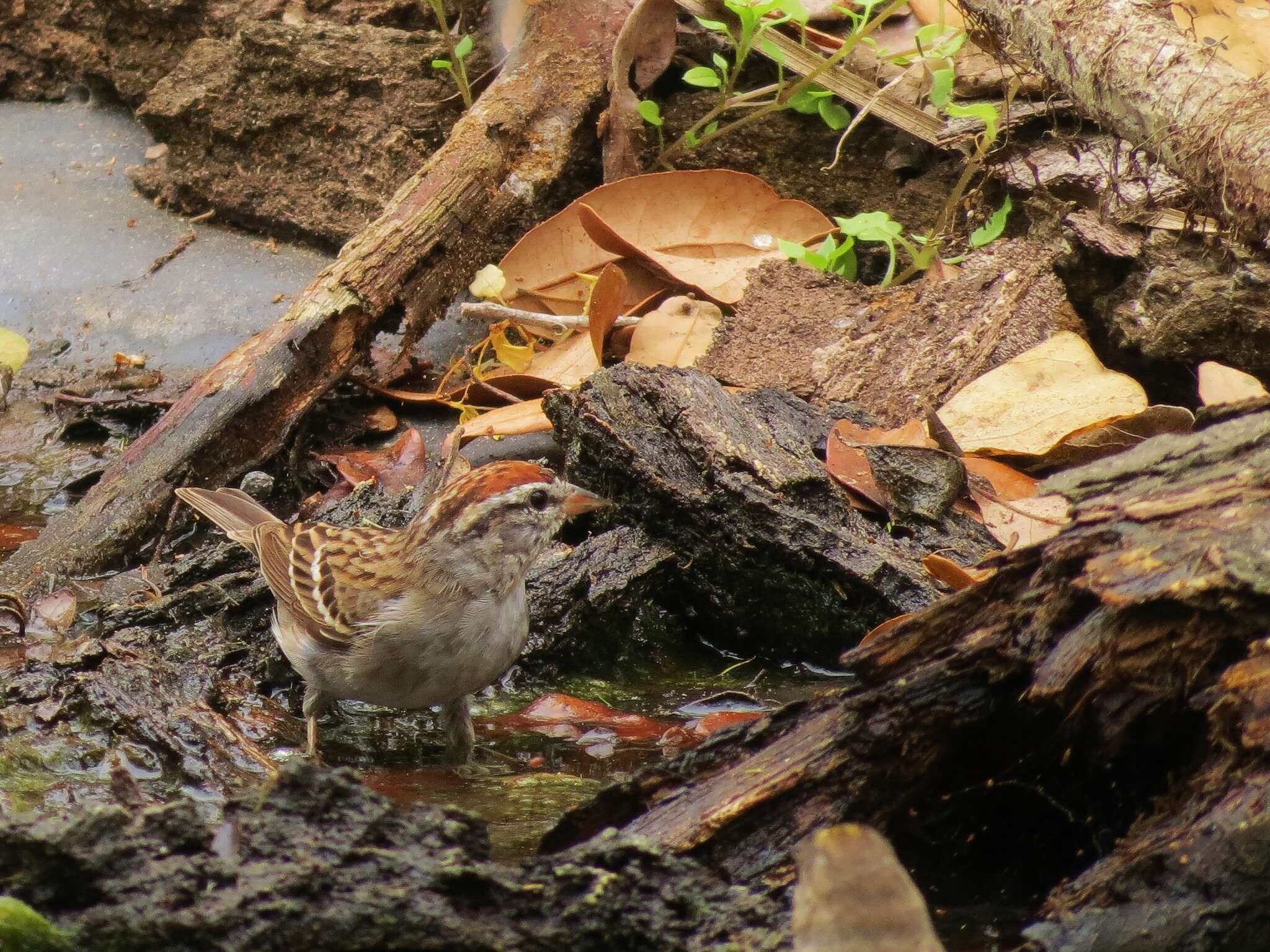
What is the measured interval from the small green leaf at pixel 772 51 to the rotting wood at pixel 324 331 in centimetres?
99

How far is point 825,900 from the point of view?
7.54ft

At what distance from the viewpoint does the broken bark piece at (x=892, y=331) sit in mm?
5555

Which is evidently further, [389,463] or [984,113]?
[389,463]

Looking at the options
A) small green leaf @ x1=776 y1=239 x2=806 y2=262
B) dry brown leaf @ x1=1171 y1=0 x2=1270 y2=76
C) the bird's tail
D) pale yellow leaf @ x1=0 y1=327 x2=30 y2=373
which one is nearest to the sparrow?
the bird's tail

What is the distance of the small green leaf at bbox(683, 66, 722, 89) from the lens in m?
6.53

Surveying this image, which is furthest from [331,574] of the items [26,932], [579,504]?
[26,932]

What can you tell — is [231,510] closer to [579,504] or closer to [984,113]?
[579,504]

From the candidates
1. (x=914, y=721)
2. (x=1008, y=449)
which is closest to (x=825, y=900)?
(x=914, y=721)

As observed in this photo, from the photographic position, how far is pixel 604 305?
595 centimetres

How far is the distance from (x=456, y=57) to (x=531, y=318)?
1.45 meters

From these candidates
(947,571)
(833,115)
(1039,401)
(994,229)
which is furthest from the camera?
(833,115)

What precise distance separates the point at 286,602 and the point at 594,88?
3274 mm

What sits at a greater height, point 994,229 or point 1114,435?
point 994,229

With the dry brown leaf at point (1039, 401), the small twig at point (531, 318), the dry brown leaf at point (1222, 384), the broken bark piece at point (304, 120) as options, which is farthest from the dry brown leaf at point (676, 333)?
the dry brown leaf at point (1222, 384)
